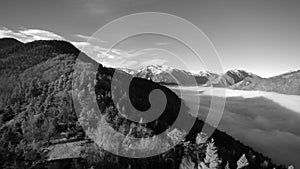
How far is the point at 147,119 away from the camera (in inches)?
5364

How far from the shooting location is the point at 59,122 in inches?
3910

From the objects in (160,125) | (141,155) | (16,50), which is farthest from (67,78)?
(16,50)

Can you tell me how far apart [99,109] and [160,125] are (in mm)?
39131

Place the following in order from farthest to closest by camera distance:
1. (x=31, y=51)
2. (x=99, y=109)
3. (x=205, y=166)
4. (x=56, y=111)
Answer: (x=31, y=51), (x=99, y=109), (x=56, y=111), (x=205, y=166)

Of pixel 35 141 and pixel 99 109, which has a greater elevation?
pixel 99 109

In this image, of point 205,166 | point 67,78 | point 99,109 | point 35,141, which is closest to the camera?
point 205,166

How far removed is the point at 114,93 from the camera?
141 metres

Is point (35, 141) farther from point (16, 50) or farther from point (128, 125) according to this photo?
point (16, 50)

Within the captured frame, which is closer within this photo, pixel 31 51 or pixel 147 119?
pixel 147 119

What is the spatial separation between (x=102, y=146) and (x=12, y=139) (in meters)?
35.3

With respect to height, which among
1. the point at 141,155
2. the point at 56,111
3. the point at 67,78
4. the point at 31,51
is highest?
the point at 31,51

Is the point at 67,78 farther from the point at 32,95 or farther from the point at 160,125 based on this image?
the point at 160,125

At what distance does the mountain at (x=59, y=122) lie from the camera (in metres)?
76.5

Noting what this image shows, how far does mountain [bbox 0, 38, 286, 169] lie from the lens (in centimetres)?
7650
